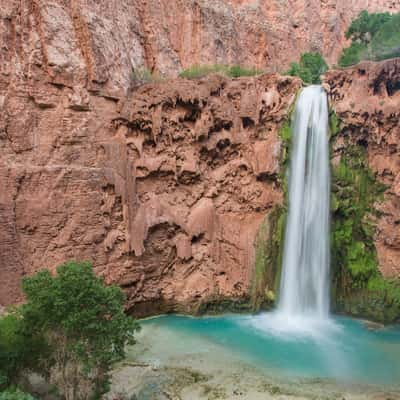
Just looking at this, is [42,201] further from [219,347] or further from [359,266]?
[359,266]

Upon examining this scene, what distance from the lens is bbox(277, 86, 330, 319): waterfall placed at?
1398 centimetres

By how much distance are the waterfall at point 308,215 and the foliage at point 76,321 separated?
822cm

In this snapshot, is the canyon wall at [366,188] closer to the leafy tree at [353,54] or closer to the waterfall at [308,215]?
the waterfall at [308,215]

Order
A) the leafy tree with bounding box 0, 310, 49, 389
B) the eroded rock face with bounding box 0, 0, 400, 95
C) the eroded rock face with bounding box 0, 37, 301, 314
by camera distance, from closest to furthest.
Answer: the leafy tree with bounding box 0, 310, 49, 389 → the eroded rock face with bounding box 0, 37, 301, 314 → the eroded rock face with bounding box 0, 0, 400, 95

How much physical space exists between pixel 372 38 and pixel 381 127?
601 inches

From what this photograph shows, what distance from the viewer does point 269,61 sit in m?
23.2

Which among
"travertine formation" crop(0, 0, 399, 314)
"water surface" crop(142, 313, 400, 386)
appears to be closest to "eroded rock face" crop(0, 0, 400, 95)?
"travertine formation" crop(0, 0, 399, 314)

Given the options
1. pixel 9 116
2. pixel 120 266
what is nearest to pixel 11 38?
pixel 9 116

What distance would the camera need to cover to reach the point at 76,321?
21.6ft

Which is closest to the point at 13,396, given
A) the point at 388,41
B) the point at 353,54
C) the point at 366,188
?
the point at 366,188

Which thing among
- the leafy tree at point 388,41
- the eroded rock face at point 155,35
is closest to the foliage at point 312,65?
the eroded rock face at point 155,35

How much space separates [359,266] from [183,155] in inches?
283

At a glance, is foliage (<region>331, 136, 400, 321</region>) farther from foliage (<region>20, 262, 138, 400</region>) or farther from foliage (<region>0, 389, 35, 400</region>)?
foliage (<region>0, 389, 35, 400</region>)

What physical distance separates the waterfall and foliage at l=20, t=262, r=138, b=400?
8222 mm
